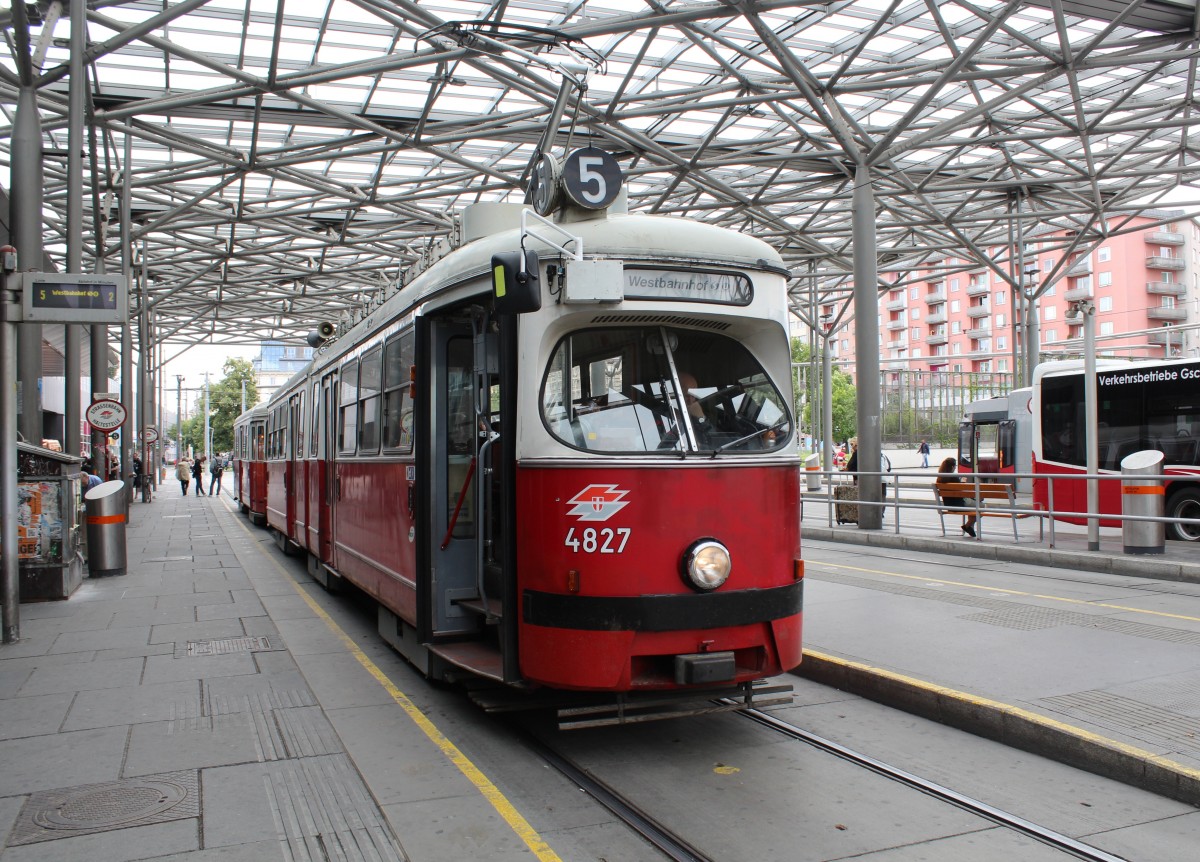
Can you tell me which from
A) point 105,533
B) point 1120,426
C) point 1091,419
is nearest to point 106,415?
point 105,533

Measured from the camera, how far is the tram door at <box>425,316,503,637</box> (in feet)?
22.3

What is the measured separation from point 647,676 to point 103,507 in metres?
12.3

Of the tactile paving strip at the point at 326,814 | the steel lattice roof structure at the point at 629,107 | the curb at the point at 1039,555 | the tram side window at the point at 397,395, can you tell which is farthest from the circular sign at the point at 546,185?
the curb at the point at 1039,555

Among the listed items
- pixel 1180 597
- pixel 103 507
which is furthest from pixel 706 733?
pixel 103 507

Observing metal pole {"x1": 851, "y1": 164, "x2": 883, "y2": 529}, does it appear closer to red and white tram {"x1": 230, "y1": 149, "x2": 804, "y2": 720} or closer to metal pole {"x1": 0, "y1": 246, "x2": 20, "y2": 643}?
red and white tram {"x1": 230, "y1": 149, "x2": 804, "y2": 720}

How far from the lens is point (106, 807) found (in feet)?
16.7

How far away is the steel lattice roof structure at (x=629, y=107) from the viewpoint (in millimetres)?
19344

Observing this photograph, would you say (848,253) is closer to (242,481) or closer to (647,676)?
(242,481)

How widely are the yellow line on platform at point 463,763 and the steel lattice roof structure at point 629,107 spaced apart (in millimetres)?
3565

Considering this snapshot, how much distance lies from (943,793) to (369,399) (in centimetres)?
587

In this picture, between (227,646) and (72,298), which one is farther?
(72,298)

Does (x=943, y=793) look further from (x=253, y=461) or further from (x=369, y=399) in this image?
(x=253, y=461)

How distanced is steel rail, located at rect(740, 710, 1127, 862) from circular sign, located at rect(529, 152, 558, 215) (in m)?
3.56

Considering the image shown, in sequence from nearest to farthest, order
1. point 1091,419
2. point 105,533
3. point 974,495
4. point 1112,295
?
1. point 1091,419
2. point 105,533
3. point 974,495
4. point 1112,295
